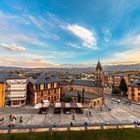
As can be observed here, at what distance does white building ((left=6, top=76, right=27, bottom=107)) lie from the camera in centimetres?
6244

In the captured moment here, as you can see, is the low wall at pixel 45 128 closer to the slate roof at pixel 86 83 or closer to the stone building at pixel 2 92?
the stone building at pixel 2 92

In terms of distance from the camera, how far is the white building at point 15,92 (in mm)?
62438

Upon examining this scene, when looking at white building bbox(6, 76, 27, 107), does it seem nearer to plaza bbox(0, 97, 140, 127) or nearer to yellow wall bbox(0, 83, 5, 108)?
yellow wall bbox(0, 83, 5, 108)

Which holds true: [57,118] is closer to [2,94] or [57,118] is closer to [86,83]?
[2,94]

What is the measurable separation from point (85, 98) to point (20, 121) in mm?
28546

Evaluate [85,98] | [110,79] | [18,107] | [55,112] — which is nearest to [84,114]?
[55,112]

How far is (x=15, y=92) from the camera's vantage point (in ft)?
206

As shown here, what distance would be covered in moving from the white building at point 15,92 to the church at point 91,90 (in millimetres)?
19955

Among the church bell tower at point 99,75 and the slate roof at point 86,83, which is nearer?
the church bell tower at point 99,75

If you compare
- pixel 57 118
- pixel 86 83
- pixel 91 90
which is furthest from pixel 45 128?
pixel 86 83

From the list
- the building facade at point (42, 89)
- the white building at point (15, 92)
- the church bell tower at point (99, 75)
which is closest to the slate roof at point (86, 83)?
the church bell tower at point (99, 75)

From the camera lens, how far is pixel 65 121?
46.3 m

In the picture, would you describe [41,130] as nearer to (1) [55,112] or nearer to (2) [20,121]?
(2) [20,121]

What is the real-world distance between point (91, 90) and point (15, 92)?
103 feet
